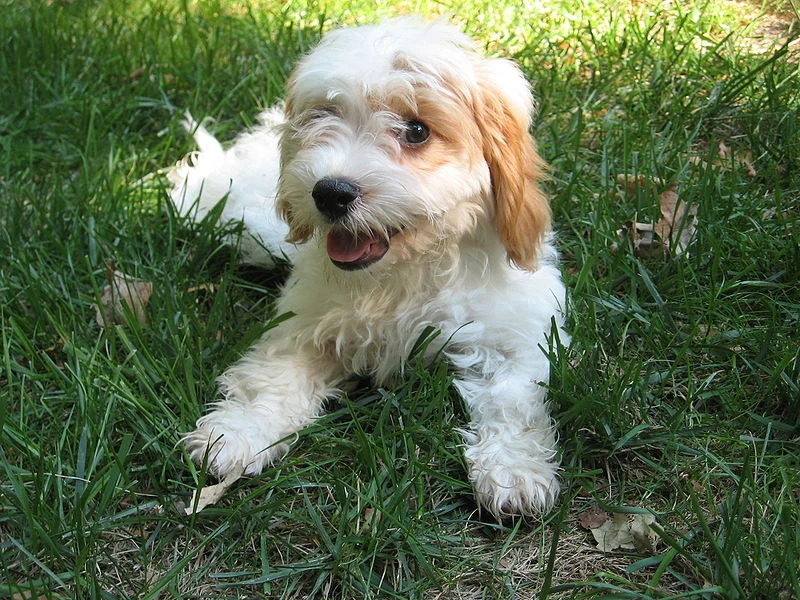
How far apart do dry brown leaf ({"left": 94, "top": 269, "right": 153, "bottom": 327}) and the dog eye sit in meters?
1.21

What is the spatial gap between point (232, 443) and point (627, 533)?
119 cm

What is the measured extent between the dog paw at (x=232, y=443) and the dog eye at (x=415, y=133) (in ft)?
3.32

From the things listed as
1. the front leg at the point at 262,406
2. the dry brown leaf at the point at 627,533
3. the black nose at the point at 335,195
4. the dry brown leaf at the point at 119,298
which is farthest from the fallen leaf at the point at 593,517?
the dry brown leaf at the point at 119,298

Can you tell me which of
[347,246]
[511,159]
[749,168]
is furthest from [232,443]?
[749,168]

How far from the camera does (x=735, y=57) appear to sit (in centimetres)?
398

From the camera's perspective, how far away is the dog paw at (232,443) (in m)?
2.55

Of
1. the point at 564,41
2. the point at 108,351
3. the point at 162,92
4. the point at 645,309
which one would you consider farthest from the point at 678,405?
the point at 162,92

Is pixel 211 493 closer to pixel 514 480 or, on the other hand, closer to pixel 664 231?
pixel 514 480

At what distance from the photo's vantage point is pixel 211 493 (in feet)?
8.16

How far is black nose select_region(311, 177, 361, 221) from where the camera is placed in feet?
7.93

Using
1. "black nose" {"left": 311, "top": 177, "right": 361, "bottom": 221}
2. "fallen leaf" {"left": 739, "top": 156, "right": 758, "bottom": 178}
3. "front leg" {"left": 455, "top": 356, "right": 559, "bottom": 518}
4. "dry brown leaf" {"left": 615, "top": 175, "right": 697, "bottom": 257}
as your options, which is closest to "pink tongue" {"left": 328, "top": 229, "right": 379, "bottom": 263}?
"black nose" {"left": 311, "top": 177, "right": 361, "bottom": 221}

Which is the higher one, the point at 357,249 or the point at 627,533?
the point at 357,249

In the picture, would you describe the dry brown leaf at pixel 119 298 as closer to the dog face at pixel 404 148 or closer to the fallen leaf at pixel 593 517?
the dog face at pixel 404 148

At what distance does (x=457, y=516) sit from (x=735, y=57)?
2740 mm
